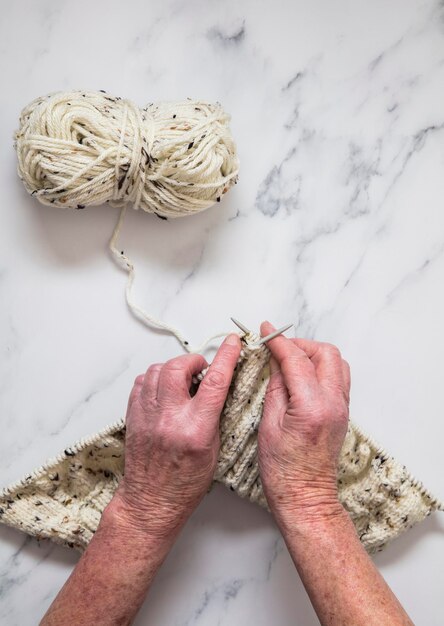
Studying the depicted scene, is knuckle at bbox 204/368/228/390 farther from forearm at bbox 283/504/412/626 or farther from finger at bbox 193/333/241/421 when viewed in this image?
forearm at bbox 283/504/412/626

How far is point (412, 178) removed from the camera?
127 centimetres

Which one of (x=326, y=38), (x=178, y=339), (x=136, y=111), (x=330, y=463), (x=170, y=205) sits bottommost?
(x=330, y=463)

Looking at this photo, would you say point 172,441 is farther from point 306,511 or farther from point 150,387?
point 306,511

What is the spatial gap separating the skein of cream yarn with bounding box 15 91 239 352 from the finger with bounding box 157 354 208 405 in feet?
0.94

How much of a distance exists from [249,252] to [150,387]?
1.18ft

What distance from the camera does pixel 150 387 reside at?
105cm

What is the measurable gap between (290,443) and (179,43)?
814mm

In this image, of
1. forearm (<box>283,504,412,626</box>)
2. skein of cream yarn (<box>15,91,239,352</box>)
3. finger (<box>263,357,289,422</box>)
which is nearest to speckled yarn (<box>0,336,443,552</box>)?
finger (<box>263,357,289,422</box>)

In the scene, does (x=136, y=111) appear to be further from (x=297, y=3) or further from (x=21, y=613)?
(x=21, y=613)

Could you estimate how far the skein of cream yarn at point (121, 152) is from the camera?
1054 millimetres

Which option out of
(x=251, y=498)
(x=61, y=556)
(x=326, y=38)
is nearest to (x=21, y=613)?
(x=61, y=556)

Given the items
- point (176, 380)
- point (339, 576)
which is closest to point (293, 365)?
point (176, 380)

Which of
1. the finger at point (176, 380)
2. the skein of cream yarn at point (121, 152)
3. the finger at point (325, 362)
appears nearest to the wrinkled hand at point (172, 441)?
the finger at point (176, 380)

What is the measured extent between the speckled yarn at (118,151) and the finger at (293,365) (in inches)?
11.9
